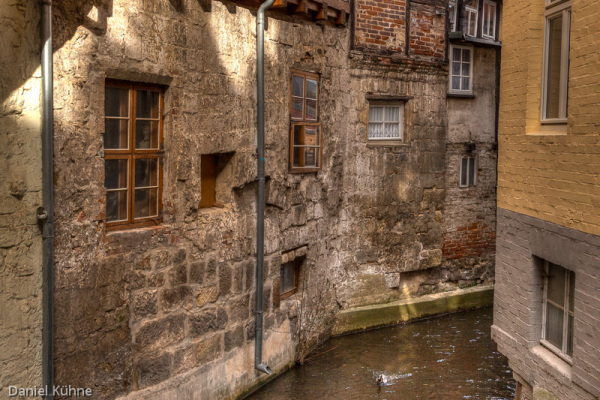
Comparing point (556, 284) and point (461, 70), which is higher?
point (461, 70)

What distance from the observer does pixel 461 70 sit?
41.4ft

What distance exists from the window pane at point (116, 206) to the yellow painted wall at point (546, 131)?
3.98 m

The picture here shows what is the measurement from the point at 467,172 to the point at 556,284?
6589 mm

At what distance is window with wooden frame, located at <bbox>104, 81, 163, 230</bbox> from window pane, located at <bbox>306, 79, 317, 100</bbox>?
3093 millimetres

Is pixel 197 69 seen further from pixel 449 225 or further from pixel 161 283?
pixel 449 225

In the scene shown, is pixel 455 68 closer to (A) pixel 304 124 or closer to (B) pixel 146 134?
(A) pixel 304 124

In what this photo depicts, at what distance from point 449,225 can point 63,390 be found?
8593mm

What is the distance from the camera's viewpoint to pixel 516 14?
6.73m

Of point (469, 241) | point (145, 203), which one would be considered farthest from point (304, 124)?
point (469, 241)

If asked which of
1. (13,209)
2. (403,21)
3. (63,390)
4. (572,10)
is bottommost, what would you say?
(63,390)

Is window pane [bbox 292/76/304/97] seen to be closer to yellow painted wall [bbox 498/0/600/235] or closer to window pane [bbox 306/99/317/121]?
window pane [bbox 306/99/317/121]

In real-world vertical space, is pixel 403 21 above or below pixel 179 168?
above

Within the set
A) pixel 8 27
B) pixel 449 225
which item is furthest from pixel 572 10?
pixel 449 225

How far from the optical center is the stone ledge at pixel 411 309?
10961 millimetres
